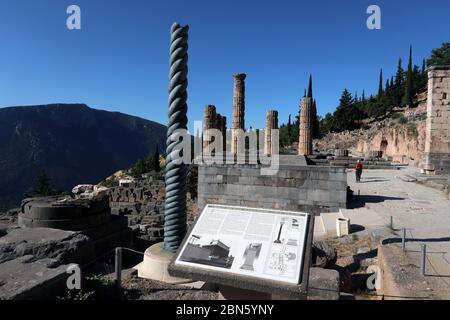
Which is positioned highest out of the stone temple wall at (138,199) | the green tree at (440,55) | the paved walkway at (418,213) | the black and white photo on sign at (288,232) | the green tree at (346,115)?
the green tree at (440,55)

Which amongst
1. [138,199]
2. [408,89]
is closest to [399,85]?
[408,89]

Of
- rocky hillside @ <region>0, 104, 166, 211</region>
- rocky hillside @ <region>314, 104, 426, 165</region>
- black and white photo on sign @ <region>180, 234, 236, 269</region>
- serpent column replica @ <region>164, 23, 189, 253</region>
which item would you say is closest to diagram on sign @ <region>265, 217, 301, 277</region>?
black and white photo on sign @ <region>180, 234, 236, 269</region>

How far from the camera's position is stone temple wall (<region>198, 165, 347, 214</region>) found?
10383 mm

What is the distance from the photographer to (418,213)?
9.40 meters

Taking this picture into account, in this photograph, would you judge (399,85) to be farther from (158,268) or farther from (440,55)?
(158,268)

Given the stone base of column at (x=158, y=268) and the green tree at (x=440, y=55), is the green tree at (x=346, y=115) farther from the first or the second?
the stone base of column at (x=158, y=268)

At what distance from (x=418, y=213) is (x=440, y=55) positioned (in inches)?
2244

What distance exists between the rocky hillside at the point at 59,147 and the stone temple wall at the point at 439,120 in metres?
103

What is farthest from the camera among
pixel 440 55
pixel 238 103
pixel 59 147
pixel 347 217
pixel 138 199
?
pixel 59 147

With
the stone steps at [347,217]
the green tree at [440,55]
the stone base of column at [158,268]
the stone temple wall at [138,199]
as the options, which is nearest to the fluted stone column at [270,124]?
the stone temple wall at [138,199]

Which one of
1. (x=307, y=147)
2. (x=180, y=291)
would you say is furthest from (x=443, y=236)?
(x=307, y=147)

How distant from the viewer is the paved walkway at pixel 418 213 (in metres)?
5.60

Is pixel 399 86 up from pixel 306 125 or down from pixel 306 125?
up

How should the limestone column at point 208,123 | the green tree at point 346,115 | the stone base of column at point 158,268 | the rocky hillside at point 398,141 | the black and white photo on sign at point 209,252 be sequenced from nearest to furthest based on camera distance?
the black and white photo on sign at point 209,252 → the stone base of column at point 158,268 → the limestone column at point 208,123 → the rocky hillside at point 398,141 → the green tree at point 346,115
